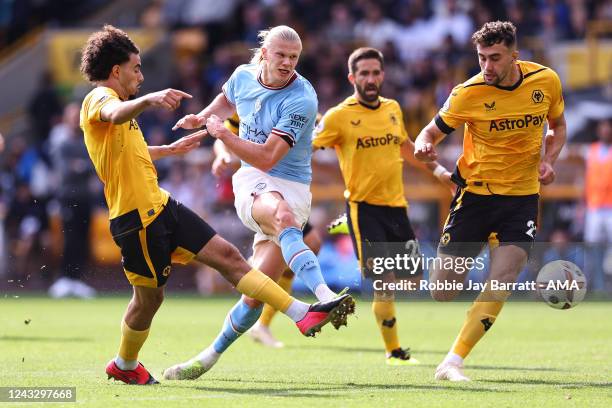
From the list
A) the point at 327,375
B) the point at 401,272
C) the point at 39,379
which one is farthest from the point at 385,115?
the point at 39,379

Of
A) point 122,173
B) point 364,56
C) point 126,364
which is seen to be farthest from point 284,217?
point 364,56

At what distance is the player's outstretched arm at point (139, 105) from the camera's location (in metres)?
7.67

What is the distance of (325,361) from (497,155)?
243 centimetres

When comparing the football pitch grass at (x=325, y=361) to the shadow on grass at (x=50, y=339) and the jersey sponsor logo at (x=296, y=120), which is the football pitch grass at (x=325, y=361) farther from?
the jersey sponsor logo at (x=296, y=120)

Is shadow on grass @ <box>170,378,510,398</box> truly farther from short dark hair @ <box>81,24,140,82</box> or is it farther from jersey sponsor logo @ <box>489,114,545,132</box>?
short dark hair @ <box>81,24,140,82</box>

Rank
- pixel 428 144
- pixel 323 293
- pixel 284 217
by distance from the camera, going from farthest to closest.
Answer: pixel 428 144, pixel 284 217, pixel 323 293

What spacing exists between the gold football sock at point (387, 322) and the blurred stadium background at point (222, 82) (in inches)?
237

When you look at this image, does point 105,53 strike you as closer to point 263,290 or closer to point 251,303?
point 263,290

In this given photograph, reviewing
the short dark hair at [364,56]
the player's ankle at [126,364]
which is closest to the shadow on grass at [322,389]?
the player's ankle at [126,364]

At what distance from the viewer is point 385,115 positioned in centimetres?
1162

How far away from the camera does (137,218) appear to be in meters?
8.52

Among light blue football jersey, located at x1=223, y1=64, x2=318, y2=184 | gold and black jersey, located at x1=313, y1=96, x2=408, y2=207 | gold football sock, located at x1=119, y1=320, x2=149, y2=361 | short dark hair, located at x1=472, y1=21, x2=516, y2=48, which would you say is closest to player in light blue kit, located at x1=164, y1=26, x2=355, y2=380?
light blue football jersey, located at x1=223, y1=64, x2=318, y2=184

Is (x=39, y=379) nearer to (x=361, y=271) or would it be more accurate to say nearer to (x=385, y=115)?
(x=361, y=271)

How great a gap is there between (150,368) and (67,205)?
9986 mm
